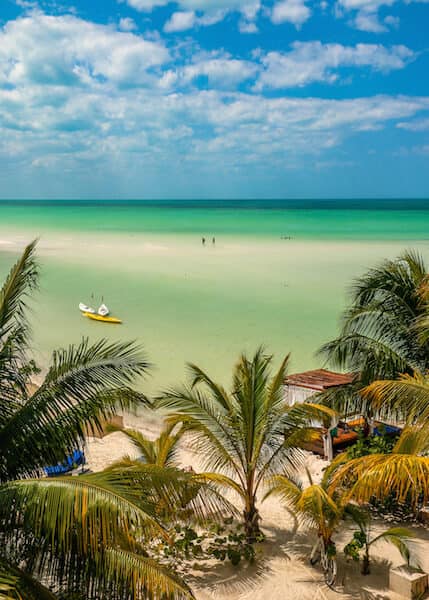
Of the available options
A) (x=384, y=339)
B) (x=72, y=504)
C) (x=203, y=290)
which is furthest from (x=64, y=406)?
(x=203, y=290)

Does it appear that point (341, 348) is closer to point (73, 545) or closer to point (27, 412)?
point (27, 412)

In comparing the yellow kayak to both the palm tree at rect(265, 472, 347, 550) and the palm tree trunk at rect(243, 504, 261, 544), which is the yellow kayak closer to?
the palm tree trunk at rect(243, 504, 261, 544)

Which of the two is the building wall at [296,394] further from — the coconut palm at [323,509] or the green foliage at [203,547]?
the coconut palm at [323,509]

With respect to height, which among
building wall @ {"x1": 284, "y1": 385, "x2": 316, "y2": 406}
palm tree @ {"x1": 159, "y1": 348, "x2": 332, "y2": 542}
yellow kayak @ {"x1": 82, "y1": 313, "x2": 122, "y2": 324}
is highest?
palm tree @ {"x1": 159, "y1": 348, "x2": 332, "y2": 542}

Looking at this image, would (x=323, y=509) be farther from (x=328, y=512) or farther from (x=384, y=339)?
(x=384, y=339)

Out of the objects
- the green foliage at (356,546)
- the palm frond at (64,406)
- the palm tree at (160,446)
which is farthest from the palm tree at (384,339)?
the palm frond at (64,406)

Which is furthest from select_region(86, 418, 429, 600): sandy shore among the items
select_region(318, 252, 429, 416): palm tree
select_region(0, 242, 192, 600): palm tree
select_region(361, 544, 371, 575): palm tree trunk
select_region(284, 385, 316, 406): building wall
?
select_region(284, 385, 316, 406): building wall
